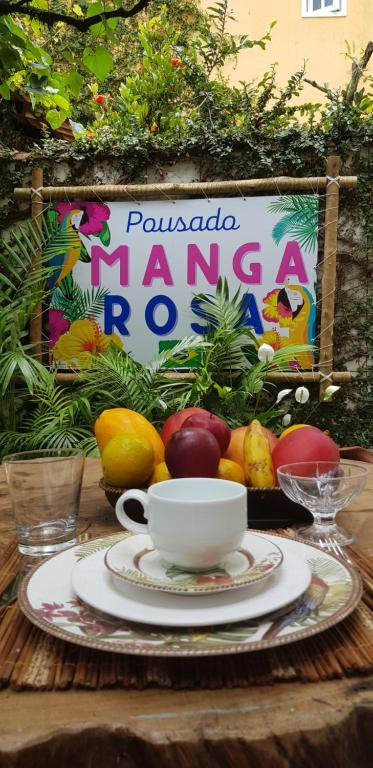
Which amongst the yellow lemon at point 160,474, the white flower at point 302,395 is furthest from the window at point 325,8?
the yellow lemon at point 160,474

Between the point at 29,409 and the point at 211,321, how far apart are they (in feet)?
3.72

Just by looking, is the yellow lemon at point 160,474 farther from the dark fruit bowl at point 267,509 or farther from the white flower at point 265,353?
the white flower at point 265,353

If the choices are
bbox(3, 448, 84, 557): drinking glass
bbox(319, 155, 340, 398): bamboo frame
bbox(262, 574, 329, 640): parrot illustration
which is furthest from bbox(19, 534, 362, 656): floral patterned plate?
bbox(319, 155, 340, 398): bamboo frame

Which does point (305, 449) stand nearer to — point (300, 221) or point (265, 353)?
point (265, 353)

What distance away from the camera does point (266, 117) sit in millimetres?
3092

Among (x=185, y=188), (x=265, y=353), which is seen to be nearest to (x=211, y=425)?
(x=265, y=353)

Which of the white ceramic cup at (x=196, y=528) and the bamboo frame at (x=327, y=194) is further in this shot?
the bamboo frame at (x=327, y=194)

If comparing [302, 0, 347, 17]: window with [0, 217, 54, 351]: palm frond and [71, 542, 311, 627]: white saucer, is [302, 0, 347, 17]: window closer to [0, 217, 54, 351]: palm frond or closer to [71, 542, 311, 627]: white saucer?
[0, 217, 54, 351]: palm frond

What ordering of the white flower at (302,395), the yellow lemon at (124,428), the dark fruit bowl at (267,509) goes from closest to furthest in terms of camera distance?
the dark fruit bowl at (267,509), the yellow lemon at (124,428), the white flower at (302,395)

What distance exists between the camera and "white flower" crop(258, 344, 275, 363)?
2631 millimetres

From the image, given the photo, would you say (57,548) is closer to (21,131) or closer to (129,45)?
(21,131)

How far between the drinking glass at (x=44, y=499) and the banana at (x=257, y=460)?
278mm

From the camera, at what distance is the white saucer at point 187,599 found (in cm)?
47

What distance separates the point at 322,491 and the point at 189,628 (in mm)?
360
